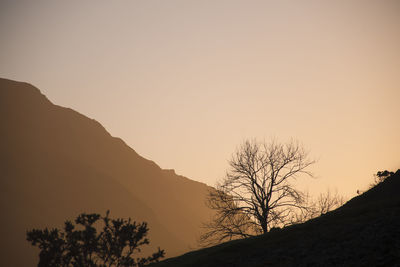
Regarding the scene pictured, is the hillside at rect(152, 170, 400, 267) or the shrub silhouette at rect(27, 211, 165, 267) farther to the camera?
the shrub silhouette at rect(27, 211, 165, 267)

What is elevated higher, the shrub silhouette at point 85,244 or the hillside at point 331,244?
the shrub silhouette at point 85,244

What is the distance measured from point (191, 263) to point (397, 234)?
36.1 feet

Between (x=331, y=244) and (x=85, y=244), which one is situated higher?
(x=85, y=244)

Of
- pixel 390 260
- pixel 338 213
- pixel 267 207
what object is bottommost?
pixel 390 260

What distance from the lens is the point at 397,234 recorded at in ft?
46.6

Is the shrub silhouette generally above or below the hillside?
above

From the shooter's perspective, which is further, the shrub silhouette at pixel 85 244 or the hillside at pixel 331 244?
the shrub silhouette at pixel 85 244

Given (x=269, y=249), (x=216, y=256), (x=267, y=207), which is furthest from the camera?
(x=267, y=207)

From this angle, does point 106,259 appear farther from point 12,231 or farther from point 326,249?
point 12,231

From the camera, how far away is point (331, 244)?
52.1ft

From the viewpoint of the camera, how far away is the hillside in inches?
537

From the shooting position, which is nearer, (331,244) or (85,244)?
(331,244)

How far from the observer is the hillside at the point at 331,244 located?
13641 millimetres

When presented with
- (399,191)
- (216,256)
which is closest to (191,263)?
(216,256)
